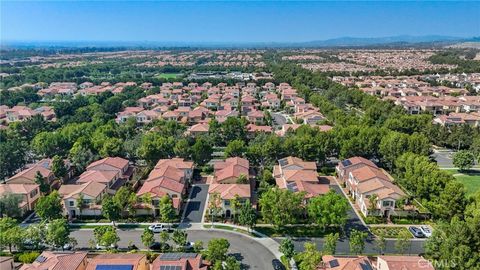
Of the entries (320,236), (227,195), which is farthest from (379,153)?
(227,195)

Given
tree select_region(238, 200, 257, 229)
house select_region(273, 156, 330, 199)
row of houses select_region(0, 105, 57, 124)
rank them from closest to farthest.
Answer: tree select_region(238, 200, 257, 229), house select_region(273, 156, 330, 199), row of houses select_region(0, 105, 57, 124)

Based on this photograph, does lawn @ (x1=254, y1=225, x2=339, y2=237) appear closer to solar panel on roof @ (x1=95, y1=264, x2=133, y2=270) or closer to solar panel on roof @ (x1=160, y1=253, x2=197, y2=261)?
solar panel on roof @ (x1=160, y1=253, x2=197, y2=261)

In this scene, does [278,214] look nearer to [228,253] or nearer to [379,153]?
[228,253]

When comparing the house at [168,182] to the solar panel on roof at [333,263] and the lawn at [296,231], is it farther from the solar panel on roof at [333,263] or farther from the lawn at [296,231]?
the solar panel on roof at [333,263]

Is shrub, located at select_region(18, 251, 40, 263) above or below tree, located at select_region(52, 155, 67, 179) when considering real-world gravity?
below

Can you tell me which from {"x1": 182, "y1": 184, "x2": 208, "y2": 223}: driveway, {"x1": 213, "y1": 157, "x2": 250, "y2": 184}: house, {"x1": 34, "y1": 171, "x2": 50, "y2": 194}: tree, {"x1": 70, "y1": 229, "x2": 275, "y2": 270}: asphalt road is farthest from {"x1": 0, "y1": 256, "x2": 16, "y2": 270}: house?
{"x1": 213, "y1": 157, "x2": 250, "y2": 184}: house

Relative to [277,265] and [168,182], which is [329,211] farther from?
[168,182]
